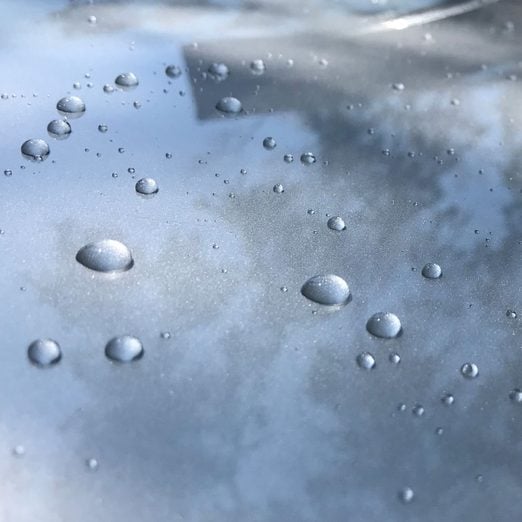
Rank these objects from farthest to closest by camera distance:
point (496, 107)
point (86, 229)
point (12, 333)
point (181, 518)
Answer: point (496, 107), point (86, 229), point (12, 333), point (181, 518)

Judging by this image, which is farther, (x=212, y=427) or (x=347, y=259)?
(x=347, y=259)

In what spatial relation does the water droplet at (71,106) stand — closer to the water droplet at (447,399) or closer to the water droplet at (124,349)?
the water droplet at (124,349)

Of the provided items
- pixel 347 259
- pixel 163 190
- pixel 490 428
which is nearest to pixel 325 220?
pixel 347 259

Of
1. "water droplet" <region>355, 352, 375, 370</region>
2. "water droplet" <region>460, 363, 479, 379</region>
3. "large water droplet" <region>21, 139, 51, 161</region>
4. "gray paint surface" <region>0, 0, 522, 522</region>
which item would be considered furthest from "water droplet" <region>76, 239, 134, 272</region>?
"water droplet" <region>460, 363, 479, 379</region>

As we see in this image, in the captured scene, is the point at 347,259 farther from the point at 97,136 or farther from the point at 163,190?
the point at 97,136

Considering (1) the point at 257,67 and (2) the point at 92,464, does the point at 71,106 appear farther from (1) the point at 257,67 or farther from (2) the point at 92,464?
(2) the point at 92,464

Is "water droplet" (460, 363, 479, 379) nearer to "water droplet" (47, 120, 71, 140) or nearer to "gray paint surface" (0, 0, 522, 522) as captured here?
"gray paint surface" (0, 0, 522, 522)
